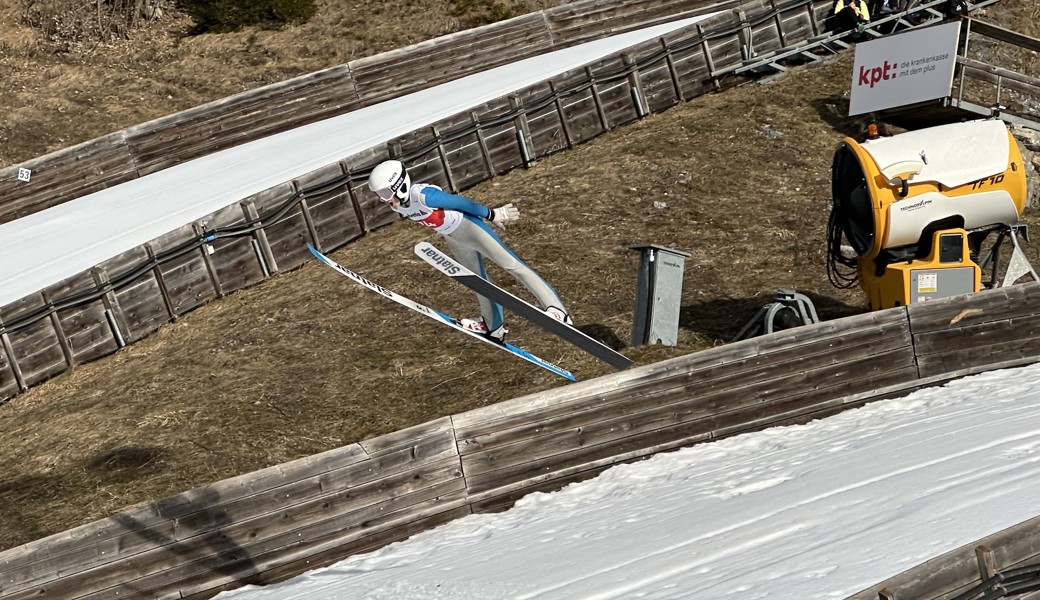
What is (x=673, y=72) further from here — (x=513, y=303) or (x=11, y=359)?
(x=11, y=359)

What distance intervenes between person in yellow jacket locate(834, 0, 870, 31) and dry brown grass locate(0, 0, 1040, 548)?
3.69 ft

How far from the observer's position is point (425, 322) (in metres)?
15.8

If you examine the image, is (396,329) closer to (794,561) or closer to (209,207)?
(209,207)

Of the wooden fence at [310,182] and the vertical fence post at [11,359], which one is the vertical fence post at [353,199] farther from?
the vertical fence post at [11,359]

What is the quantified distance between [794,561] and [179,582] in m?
5.40

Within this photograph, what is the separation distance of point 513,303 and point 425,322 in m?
4.36

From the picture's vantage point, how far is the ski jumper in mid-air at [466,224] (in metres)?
11.7

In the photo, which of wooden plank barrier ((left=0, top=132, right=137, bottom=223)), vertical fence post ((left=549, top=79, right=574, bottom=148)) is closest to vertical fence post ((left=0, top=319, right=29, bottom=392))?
wooden plank barrier ((left=0, top=132, right=137, bottom=223))

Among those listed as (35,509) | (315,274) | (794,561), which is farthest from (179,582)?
(315,274)

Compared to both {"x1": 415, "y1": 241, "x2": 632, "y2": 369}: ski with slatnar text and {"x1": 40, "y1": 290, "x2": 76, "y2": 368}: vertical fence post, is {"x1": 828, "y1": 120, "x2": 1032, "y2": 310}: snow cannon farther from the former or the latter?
{"x1": 40, "y1": 290, "x2": 76, "y2": 368}: vertical fence post

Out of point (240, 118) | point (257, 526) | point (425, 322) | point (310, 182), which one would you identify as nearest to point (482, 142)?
point (310, 182)

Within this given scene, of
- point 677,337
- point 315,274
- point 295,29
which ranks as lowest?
point 677,337

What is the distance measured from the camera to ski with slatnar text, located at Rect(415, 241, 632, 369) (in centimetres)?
1157

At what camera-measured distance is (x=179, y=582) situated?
32.6 ft
